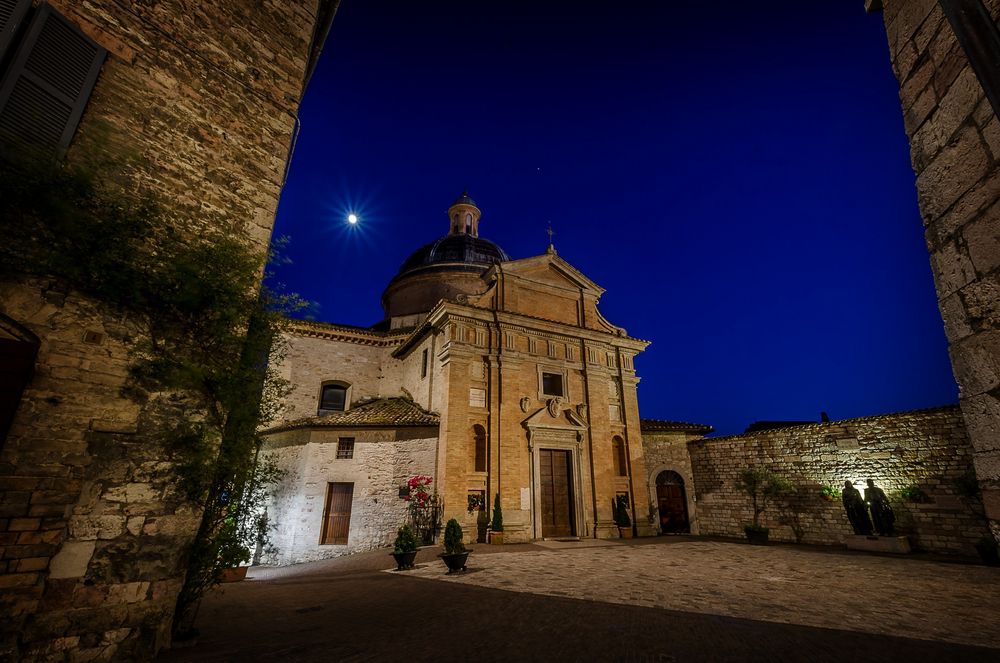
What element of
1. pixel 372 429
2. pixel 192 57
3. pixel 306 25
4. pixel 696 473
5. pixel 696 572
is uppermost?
pixel 306 25

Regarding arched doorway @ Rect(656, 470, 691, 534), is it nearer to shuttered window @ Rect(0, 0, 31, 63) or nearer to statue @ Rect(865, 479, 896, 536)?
statue @ Rect(865, 479, 896, 536)

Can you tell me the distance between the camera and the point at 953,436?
1141 cm

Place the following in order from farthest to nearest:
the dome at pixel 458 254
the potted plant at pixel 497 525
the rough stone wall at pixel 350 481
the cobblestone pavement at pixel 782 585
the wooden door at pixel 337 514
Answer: the dome at pixel 458 254 < the wooden door at pixel 337 514 < the rough stone wall at pixel 350 481 < the potted plant at pixel 497 525 < the cobblestone pavement at pixel 782 585

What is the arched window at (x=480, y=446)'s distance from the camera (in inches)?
613

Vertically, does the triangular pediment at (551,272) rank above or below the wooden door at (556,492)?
above

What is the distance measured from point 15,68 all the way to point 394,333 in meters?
17.8

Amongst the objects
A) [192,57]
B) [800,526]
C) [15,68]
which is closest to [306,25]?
[192,57]

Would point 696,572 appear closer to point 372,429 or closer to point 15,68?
point 372,429

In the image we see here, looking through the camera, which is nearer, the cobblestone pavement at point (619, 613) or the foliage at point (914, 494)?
the cobblestone pavement at point (619, 613)

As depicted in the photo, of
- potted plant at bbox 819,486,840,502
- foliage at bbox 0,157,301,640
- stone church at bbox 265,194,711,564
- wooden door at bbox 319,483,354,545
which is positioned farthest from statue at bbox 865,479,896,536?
wooden door at bbox 319,483,354,545

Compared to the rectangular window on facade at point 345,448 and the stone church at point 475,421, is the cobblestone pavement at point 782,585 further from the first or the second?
the rectangular window on facade at point 345,448

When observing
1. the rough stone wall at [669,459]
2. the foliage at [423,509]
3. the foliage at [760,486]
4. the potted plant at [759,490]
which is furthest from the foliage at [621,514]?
the foliage at [423,509]

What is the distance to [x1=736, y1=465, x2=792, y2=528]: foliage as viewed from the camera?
1535cm

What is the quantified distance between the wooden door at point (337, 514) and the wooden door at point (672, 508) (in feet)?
Answer: 43.0
